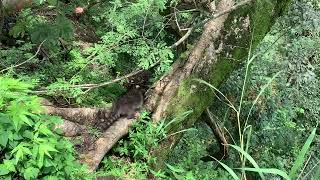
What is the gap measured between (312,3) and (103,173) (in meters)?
5.48

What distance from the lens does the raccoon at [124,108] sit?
438cm

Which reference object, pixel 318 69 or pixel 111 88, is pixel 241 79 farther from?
pixel 318 69

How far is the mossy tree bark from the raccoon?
129 mm

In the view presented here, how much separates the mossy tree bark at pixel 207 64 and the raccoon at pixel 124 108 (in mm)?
129

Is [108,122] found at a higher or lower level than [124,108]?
lower

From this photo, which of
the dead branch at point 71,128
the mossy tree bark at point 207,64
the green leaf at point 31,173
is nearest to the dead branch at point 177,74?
the mossy tree bark at point 207,64

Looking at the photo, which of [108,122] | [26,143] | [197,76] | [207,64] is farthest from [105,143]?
[26,143]

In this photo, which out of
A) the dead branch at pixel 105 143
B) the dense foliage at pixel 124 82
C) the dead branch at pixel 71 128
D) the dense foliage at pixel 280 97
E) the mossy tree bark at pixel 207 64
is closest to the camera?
the dense foliage at pixel 124 82

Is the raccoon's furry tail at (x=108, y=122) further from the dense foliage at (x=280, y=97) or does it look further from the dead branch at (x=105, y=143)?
the dense foliage at (x=280, y=97)

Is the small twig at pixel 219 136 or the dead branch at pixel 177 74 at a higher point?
the dead branch at pixel 177 74

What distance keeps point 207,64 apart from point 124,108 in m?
1.06

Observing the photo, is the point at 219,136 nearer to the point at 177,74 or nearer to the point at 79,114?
the point at 177,74

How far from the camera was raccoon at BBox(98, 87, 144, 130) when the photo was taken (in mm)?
4379

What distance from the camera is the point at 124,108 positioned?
175 inches
